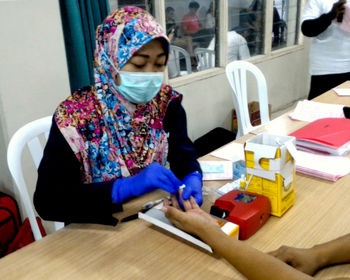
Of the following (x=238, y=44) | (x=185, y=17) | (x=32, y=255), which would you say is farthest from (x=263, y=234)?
(x=238, y=44)

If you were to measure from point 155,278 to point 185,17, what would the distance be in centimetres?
270

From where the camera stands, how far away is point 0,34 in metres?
1.79

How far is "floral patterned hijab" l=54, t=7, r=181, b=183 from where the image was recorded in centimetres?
116

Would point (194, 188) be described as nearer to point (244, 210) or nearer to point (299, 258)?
point (244, 210)

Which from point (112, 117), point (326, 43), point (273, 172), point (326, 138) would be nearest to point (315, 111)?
point (326, 138)

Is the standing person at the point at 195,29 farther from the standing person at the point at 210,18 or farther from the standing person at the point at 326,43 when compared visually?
the standing person at the point at 326,43

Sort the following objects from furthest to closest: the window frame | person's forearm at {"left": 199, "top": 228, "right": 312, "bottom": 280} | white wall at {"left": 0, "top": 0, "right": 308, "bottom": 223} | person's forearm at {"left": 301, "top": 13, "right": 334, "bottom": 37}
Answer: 1. the window frame
2. person's forearm at {"left": 301, "top": 13, "right": 334, "bottom": 37}
3. white wall at {"left": 0, "top": 0, "right": 308, "bottom": 223}
4. person's forearm at {"left": 199, "top": 228, "right": 312, "bottom": 280}

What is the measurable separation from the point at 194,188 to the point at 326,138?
2.21 ft

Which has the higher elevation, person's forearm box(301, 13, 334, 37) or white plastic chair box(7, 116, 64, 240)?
person's forearm box(301, 13, 334, 37)

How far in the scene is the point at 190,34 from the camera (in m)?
3.24

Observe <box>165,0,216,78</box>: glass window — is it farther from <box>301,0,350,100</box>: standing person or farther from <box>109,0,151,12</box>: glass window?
<box>301,0,350,100</box>: standing person

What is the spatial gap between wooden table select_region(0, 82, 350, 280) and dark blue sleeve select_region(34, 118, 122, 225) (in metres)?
0.04

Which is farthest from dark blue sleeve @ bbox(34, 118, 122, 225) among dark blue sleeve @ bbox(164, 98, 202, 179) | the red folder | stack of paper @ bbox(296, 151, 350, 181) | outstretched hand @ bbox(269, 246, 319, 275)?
the red folder

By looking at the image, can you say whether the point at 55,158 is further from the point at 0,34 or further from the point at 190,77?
the point at 190,77
